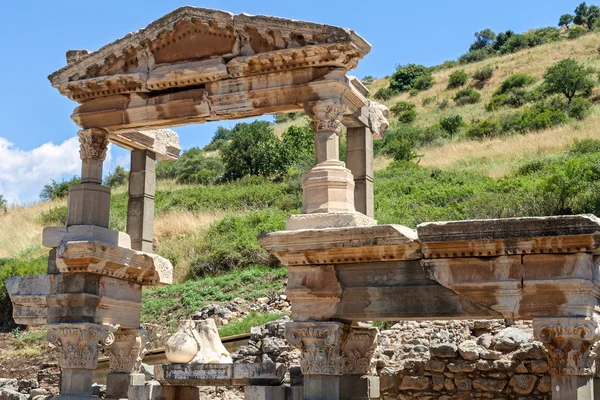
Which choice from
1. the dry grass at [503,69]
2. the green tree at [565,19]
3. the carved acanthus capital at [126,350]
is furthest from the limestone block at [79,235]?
the green tree at [565,19]

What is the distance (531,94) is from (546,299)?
3560 centimetres

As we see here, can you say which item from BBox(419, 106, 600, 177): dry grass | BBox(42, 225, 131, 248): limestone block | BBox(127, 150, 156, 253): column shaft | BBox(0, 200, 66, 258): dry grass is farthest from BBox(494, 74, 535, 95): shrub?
BBox(42, 225, 131, 248): limestone block

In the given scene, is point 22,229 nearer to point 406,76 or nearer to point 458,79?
point 458,79

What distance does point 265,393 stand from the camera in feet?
31.2

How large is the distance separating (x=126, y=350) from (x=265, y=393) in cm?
352

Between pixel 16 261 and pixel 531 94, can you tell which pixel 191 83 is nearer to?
pixel 16 261

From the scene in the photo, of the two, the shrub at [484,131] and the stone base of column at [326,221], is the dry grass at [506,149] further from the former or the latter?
the stone base of column at [326,221]

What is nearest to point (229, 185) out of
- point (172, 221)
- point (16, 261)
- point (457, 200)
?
point (172, 221)

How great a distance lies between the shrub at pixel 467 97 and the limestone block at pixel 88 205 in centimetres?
3867

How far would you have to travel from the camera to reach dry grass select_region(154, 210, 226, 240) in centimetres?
2564

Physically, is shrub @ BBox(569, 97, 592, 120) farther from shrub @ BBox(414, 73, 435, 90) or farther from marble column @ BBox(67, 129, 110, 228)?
marble column @ BBox(67, 129, 110, 228)

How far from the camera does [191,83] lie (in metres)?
10.9

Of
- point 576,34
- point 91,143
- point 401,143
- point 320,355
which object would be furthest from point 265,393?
point 576,34

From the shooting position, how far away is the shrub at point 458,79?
52.5 meters
